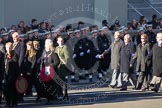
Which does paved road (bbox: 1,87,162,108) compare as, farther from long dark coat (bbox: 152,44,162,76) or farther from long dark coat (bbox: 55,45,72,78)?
long dark coat (bbox: 55,45,72,78)

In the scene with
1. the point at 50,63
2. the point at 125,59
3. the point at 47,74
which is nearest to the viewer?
the point at 47,74

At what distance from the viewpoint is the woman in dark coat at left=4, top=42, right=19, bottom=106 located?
1411 centimetres

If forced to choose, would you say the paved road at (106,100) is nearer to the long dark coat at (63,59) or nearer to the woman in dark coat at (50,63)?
the woman in dark coat at (50,63)

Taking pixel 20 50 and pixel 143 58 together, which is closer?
pixel 20 50

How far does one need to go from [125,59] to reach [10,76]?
4.33 metres

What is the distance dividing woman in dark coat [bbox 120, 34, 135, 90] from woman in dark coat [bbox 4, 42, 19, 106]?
4034 mm

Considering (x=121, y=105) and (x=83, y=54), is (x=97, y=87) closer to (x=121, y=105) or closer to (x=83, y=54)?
(x=83, y=54)

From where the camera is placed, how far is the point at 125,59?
664 inches

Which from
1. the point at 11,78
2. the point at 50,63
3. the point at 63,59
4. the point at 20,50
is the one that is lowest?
the point at 11,78

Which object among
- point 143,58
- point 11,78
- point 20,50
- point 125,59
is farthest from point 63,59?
point 143,58

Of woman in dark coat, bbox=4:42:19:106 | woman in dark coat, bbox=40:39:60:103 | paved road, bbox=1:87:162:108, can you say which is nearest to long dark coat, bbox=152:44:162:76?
paved road, bbox=1:87:162:108

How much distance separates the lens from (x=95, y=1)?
2394cm

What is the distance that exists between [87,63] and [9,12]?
4.89 metres

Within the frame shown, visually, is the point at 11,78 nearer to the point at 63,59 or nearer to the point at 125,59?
the point at 63,59
